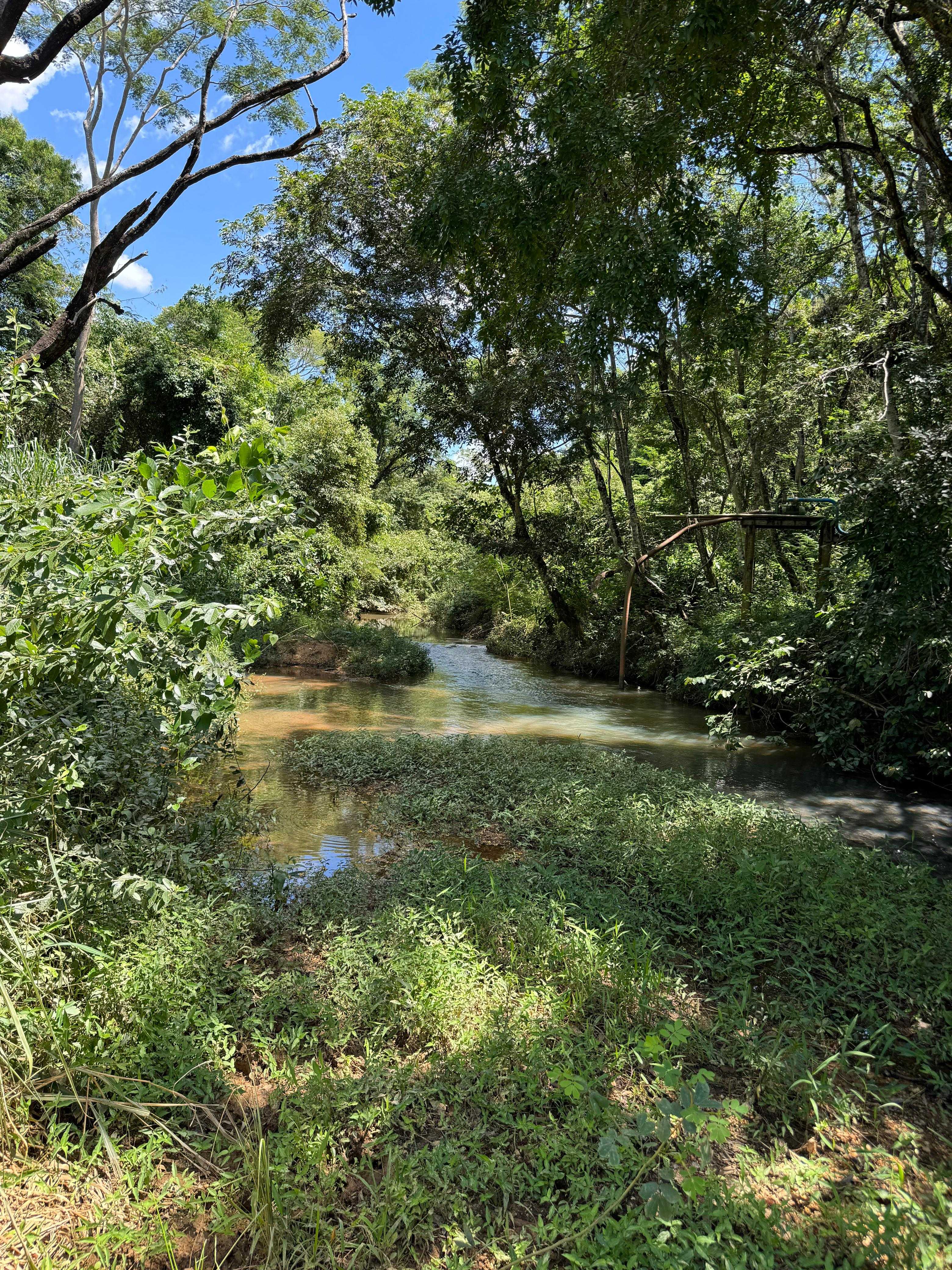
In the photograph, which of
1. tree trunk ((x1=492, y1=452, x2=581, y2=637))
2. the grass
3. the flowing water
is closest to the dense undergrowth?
the flowing water

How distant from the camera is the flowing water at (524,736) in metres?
6.13

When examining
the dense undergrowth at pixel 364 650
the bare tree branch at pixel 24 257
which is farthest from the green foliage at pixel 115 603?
the dense undergrowth at pixel 364 650

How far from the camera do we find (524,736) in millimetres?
9844

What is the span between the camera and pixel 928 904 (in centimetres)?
446

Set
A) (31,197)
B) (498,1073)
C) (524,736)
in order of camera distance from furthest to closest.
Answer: (31,197), (524,736), (498,1073)

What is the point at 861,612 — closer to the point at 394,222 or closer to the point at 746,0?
the point at 746,0

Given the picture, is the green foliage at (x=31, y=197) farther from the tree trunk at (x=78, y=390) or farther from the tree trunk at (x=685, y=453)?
the tree trunk at (x=685, y=453)

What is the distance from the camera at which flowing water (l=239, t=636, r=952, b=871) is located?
20.1ft

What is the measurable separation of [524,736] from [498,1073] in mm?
7129

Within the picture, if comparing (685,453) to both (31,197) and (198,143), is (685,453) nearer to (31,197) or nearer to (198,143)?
(198,143)

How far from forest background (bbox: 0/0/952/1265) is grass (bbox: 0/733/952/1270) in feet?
0.50

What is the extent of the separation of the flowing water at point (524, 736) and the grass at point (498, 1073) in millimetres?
1540

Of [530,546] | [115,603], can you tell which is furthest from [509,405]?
[115,603]

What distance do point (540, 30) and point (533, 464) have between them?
9877 mm
